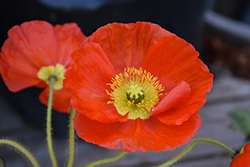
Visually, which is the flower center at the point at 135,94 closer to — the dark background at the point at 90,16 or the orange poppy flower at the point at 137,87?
the orange poppy flower at the point at 137,87

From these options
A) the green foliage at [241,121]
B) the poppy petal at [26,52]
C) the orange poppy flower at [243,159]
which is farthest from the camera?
the green foliage at [241,121]

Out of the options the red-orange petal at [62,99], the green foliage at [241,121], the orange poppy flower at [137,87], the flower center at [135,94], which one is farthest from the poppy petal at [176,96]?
the green foliage at [241,121]

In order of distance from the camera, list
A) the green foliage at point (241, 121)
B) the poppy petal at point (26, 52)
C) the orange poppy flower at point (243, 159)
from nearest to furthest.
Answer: the orange poppy flower at point (243, 159) < the poppy petal at point (26, 52) < the green foliage at point (241, 121)

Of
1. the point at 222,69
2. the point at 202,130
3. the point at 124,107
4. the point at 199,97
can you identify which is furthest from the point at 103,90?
the point at 222,69

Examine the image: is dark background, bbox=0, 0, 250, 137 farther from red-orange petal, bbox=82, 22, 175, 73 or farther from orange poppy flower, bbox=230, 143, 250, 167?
orange poppy flower, bbox=230, 143, 250, 167

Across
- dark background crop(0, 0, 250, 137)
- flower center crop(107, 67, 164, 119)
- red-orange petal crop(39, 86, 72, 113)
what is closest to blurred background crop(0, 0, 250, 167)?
dark background crop(0, 0, 250, 137)

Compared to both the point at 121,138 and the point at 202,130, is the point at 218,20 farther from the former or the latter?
the point at 121,138
